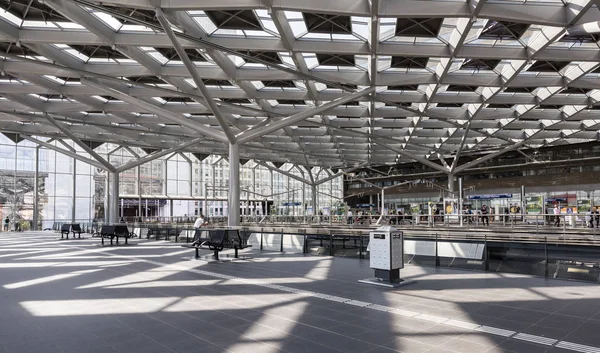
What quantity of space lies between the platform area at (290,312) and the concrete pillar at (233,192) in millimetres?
12714

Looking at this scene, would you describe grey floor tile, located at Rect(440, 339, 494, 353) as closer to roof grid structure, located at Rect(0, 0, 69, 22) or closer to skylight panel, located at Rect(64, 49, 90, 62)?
roof grid structure, located at Rect(0, 0, 69, 22)

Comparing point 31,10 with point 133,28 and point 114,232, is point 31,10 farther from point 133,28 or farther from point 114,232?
point 114,232

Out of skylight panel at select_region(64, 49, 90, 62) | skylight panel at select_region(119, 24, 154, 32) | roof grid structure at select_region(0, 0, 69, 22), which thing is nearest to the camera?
roof grid structure at select_region(0, 0, 69, 22)

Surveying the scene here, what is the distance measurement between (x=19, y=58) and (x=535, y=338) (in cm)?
1981

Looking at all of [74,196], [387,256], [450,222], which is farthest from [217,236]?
[74,196]

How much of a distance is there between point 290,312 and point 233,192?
18468 millimetres

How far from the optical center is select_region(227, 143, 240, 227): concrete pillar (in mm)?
24372

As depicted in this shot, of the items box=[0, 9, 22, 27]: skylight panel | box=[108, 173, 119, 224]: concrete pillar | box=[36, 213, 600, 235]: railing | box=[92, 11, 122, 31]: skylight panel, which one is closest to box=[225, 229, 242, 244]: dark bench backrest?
box=[92, 11, 122, 31]: skylight panel

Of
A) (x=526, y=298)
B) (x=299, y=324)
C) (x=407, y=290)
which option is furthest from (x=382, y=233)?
(x=299, y=324)

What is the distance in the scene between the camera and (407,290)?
8.66 meters

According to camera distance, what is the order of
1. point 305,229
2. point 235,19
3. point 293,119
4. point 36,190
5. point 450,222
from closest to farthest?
point 235,19 < point 305,229 < point 450,222 < point 293,119 < point 36,190

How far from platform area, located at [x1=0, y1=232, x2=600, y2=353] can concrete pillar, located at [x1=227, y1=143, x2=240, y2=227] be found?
501 inches

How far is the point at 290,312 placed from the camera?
6859mm

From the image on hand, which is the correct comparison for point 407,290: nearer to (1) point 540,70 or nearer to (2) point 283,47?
(2) point 283,47
